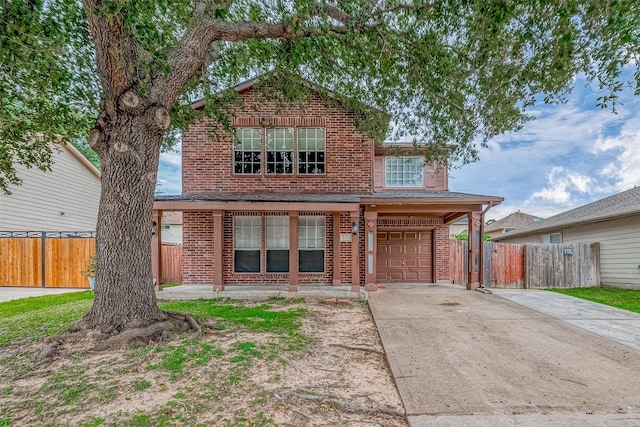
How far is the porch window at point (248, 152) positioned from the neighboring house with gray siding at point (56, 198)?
705 cm

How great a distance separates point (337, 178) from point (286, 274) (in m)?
3.47

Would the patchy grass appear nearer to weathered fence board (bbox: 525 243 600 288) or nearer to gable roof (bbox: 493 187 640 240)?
weathered fence board (bbox: 525 243 600 288)

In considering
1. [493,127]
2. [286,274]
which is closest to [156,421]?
[286,274]

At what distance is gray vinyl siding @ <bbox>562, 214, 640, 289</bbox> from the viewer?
9952 mm

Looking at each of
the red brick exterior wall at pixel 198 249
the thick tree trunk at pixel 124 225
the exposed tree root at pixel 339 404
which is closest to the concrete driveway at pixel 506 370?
the exposed tree root at pixel 339 404

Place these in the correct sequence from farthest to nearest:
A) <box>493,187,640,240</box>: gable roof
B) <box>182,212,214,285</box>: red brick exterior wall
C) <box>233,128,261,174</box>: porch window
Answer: <box>493,187,640,240</box>: gable roof, <box>233,128,261,174</box>: porch window, <box>182,212,214,285</box>: red brick exterior wall

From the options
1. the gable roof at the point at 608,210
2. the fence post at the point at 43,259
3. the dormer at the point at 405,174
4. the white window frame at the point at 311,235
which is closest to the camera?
the white window frame at the point at 311,235

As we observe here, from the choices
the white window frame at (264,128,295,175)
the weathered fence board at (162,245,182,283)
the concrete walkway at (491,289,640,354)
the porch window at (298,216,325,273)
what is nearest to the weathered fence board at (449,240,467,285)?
the concrete walkway at (491,289,640,354)

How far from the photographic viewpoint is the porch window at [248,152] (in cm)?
973

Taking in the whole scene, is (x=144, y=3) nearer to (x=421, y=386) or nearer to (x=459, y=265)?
(x=421, y=386)

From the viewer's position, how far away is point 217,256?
8.05 meters

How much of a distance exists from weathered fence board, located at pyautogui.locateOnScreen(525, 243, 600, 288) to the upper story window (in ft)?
15.9

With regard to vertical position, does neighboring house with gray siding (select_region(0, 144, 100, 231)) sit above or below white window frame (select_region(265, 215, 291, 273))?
above

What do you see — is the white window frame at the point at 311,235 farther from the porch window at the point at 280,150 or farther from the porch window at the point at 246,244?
the porch window at the point at 280,150
